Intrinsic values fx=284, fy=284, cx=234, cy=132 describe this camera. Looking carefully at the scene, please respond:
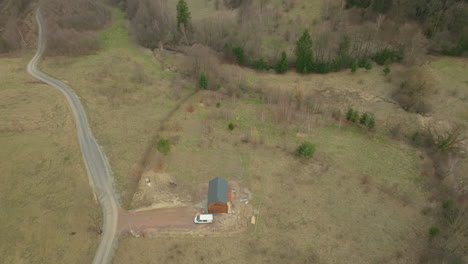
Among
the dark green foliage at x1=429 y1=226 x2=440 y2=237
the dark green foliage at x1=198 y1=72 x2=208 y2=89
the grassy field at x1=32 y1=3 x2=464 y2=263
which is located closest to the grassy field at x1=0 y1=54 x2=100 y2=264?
the grassy field at x1=32 y1=3 x2=464 y2=263

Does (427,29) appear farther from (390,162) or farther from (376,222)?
(376,222)

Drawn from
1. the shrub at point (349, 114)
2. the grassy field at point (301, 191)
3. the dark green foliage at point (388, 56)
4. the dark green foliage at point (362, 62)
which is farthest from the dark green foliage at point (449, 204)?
the dark green foliage at point (362, 62)

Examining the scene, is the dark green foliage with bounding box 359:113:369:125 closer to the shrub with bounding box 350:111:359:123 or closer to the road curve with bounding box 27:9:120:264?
the shrub with bounding box 350:111:359:123

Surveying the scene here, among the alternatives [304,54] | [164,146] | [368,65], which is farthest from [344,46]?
[164,146]

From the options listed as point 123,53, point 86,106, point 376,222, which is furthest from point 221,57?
point 376,222

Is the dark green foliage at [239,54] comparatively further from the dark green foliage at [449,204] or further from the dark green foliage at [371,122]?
the dark green foliage at [449,204]
